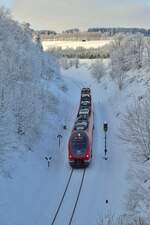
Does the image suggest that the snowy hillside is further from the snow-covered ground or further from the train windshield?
the train windshield

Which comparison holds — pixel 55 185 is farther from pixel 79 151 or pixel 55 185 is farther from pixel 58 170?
pixel 79 151

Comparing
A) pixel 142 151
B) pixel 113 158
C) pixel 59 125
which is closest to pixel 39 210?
pixel 142 151

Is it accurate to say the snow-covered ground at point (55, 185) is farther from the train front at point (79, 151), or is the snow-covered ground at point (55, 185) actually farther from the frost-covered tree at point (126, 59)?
the frost-covered tree at point (126, 59)

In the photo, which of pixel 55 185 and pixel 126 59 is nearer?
pixel 55 185

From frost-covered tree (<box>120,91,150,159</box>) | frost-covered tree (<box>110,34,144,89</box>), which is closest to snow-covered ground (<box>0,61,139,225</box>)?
frost-covered tree (<box>120,91,150,159</box>)

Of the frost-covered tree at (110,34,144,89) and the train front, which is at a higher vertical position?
the frost-covered tree at (110,34,144,89)

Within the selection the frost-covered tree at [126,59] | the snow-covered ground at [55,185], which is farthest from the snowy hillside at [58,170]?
the frost-covered tree at [126,59]

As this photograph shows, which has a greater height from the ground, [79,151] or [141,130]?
[141,130]

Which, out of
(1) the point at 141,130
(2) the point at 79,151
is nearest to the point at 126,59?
(2) the point at 79,151
